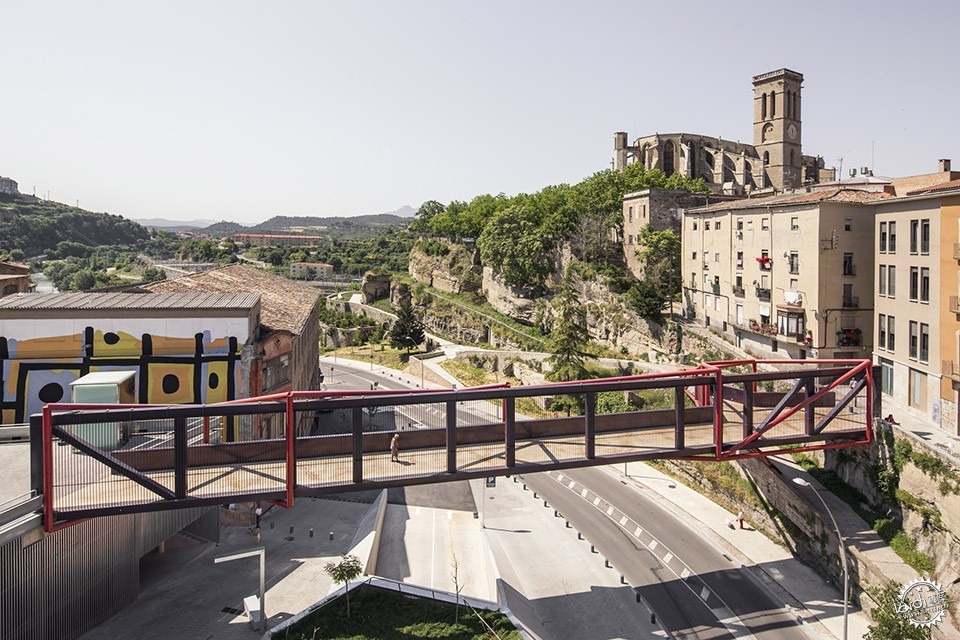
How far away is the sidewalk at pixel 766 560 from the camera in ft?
82.9

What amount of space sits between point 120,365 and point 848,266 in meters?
42.9

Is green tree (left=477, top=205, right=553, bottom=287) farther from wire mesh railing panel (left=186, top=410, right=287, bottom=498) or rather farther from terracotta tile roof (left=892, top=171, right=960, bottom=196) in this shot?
wire mesh railing panel (left=186, top=410, right=287, bottom=498)

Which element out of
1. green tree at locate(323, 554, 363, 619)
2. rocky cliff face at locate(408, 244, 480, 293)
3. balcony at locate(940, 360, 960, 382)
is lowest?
green tree at locate(323, 554, 363, 619)

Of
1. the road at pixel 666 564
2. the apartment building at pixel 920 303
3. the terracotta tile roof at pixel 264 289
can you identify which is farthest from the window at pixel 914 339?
the terracotta tile roof at pixel 264 289

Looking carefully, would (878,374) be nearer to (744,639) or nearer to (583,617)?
(744,639)

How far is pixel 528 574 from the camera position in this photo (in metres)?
29.4

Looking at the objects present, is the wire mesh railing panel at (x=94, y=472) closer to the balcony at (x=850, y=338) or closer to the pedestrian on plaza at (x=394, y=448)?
→ the pedestrian on plaza at (x=394, y=448)

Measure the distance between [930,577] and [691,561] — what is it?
953cm

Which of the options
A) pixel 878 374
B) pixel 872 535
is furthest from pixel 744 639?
pixel 878 374

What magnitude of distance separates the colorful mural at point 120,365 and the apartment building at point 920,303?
3389 centimetres

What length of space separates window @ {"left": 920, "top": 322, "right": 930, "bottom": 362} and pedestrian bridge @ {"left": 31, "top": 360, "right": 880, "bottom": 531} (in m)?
6.70

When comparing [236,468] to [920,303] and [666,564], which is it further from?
[920,303]

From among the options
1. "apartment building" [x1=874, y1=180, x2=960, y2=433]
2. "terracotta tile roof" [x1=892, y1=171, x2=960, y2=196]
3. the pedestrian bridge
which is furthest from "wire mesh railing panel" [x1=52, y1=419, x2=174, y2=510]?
"terracotta tile roof" [x1=892, y1=171, x2=960, y2=196]

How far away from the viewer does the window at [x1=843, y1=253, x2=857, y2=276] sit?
137 ft
